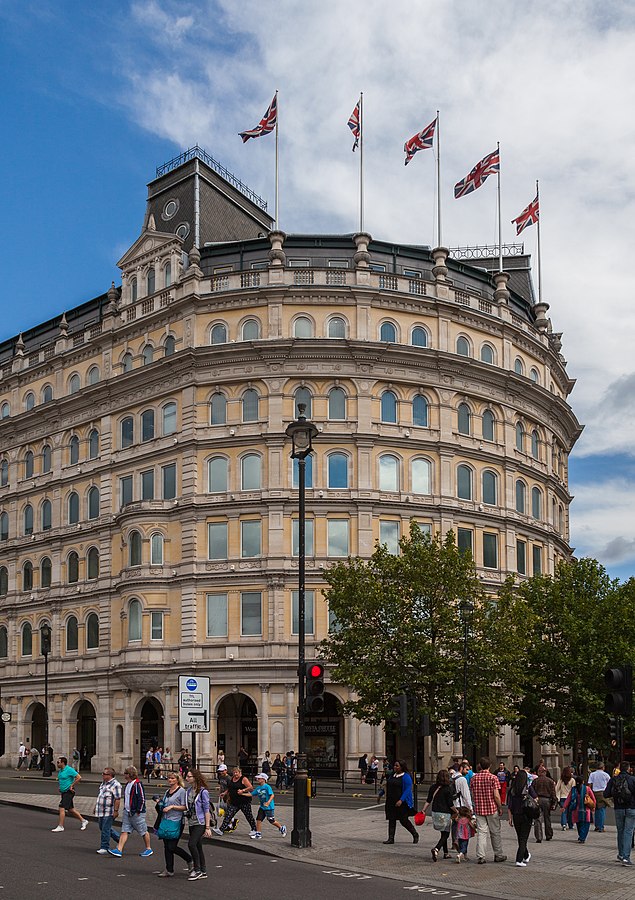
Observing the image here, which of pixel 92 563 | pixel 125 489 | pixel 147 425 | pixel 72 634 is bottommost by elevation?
pixel 72 634

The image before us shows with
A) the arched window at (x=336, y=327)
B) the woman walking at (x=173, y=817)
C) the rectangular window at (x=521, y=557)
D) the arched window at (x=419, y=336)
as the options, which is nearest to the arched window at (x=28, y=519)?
the arched window at (x=336, y=327)

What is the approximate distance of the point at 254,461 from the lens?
56.1 meters

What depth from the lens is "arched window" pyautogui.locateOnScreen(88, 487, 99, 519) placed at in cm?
6300

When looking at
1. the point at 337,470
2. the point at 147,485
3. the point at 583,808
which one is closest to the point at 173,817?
the point at 583,808

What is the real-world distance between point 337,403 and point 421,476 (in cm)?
568

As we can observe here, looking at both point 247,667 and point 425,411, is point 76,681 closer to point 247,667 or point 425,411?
point 247,667

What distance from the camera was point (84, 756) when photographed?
209 feet

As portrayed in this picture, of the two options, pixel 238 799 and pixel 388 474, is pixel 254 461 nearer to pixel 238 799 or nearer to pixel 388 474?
pixel 388 474

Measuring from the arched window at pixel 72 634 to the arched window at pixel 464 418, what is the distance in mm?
24327

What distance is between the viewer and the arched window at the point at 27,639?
220 feet

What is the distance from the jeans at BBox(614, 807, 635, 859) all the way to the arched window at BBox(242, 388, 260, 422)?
36.3m

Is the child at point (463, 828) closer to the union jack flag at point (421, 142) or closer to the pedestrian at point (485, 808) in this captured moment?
the pedestrian at point (485, 808)

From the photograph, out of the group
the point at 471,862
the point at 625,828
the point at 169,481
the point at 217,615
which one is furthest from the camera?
the point at 169,481

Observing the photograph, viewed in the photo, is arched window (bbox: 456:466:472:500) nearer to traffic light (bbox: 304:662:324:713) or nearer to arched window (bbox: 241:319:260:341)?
arched window (bbox: 241:319:260:341)
